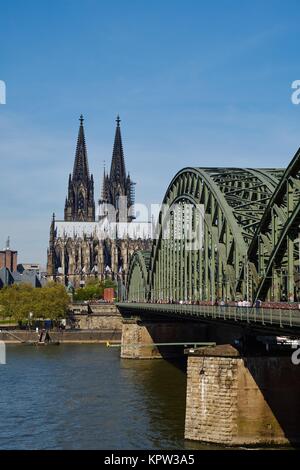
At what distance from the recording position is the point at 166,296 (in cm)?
8000

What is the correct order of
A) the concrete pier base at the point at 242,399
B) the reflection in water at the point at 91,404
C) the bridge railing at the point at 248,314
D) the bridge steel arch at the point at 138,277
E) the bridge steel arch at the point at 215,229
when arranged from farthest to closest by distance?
the bridge steel arch at the point at 138,277
the bridge steel arch at the point at 215,229
the reflection in water at the point at 91,404
the concrete pier base at the point at 242,399
the bridge railing at the point at 248,314

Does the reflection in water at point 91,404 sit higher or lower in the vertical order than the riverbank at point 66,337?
lower

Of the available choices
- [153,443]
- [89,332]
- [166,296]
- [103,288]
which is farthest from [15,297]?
[153,443]

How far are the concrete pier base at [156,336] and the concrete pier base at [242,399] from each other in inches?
1826

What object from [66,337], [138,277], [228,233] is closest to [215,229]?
[228,233]

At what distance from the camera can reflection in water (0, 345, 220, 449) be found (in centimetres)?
3781

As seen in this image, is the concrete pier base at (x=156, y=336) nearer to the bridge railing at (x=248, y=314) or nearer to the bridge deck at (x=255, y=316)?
the bridge railing at (x=248, y=314)

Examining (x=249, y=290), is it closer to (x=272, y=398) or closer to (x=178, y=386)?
(x=272, y=398)

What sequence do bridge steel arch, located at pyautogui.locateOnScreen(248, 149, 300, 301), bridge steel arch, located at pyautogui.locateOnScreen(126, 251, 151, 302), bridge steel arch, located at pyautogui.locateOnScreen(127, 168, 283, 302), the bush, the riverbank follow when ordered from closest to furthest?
bridge steel arch, located at pyautogui.locateOnScreen(248, 149, 300, 301)
bridge steel arch, located at pyautogui.locateOnScreen(127, 168, 283, 302)
bridge steel arch, located at pyautogui.locateOnScreen(126, 251, 151, 302)
the riverbank
the bush

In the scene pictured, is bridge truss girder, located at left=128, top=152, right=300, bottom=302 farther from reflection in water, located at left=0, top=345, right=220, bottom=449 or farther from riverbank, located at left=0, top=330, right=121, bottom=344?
riverbank, located at left=0, top=330, right=121, bottom=344

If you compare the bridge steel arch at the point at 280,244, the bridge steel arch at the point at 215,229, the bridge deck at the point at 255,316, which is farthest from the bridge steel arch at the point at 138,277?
the bridge steel arch at the point at 280,244

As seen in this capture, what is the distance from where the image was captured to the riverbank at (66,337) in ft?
350

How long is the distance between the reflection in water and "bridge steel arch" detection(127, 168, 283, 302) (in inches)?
299

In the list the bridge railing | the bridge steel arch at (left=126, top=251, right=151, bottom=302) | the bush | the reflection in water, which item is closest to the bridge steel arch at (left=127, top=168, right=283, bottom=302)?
the bridge railing
